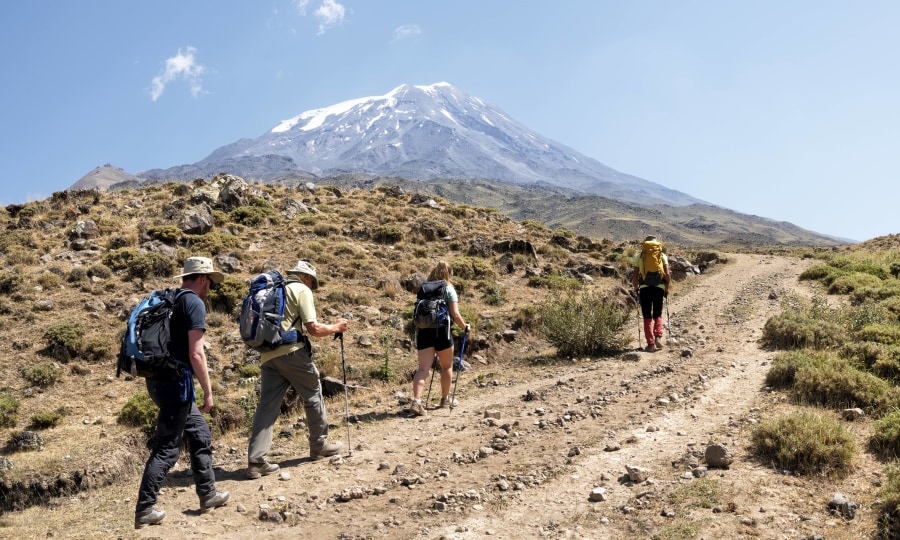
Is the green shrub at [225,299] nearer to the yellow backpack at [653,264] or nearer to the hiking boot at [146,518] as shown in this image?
the hiking boot at [146,518]

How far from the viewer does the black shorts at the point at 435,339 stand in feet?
22.5

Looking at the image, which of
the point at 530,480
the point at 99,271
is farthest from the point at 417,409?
the point at 99,271

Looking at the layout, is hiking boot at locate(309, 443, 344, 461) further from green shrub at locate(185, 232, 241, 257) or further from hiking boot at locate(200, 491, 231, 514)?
green shrub at locate(185, 232, 241, 257)

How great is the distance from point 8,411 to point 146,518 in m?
5.87

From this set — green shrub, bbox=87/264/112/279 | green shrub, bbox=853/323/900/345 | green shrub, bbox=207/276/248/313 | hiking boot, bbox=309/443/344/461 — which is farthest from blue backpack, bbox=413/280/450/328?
green shrub, bbox=87/264/112/279

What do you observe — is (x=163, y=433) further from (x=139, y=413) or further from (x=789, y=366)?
(x=789, y=366)

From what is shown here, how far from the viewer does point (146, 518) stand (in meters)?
4.20

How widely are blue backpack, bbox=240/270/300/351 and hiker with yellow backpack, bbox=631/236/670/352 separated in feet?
22.2

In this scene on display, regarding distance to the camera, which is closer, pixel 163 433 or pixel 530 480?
pixel 163 433

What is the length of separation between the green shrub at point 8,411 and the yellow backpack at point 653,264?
1069 centimetres

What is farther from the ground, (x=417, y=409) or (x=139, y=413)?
(x=417, y=409)

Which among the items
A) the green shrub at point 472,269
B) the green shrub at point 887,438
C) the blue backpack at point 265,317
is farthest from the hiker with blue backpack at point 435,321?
the green shrub at point 472,269

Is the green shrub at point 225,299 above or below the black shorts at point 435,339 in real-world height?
above

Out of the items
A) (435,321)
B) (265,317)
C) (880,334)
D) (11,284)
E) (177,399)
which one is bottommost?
(880,334)
